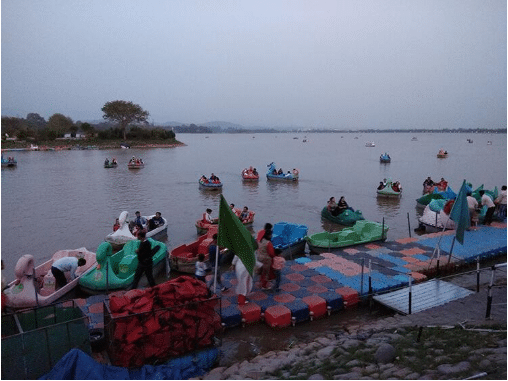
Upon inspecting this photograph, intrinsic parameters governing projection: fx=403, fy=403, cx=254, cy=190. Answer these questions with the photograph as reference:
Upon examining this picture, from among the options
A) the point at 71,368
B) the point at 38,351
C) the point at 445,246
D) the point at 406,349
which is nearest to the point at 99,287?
the point at 38,351

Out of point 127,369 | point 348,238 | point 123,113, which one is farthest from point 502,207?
point 123,113

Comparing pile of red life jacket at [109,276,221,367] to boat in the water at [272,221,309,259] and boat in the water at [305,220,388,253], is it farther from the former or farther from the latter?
boat in the water at [305,220,388,253]

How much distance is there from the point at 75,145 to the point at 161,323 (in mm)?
93138

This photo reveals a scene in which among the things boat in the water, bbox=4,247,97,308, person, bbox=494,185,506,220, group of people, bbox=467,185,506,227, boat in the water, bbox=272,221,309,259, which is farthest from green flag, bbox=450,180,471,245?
boat in the water, bbox=4,247,97,308

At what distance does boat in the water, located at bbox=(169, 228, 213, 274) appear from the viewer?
40.3 feet

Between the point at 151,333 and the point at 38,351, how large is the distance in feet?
5.41

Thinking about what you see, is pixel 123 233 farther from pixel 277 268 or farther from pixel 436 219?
pixel 436 219

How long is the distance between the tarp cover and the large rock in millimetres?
2731

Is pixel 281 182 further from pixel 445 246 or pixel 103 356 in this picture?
pixel 103 356

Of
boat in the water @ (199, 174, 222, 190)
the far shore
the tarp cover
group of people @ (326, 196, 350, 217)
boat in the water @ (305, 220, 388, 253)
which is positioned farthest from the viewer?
the far shore

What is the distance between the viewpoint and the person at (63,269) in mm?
10197

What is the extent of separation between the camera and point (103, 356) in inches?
279

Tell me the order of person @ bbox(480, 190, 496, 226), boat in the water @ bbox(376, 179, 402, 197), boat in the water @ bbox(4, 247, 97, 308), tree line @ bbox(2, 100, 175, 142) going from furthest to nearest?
tree line @ bbox(2, 100, 175, 142), boat in the water @ bbox(376, 179, 402, 197), person @ bbox(480, 190, 496, 226), boat in the water @ bbox(4, 247, 97, 308)

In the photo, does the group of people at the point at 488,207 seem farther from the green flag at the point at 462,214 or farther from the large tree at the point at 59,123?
the large tree at the point at 59,123
